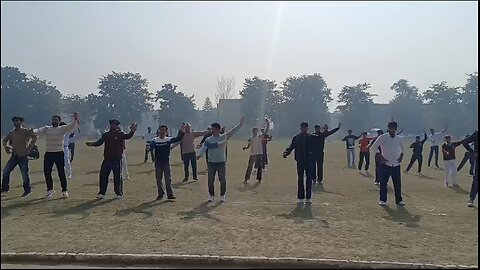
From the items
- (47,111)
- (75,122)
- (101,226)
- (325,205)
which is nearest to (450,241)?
(325,205)

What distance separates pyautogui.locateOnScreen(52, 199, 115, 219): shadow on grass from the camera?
980cm

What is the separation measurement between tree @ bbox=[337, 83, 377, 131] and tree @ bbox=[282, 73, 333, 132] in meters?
2.75

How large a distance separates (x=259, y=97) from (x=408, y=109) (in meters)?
23.5

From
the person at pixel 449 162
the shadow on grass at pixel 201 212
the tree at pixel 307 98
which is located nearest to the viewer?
the shadow on grass at pixel 201 212

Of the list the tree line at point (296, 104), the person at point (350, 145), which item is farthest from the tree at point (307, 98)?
the person at point (350, 145)

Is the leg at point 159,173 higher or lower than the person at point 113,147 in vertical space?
lower

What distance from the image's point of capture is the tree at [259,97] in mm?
63969

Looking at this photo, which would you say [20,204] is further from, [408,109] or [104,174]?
[408,109]

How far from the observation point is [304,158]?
11.5m

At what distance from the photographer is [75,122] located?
11594mm

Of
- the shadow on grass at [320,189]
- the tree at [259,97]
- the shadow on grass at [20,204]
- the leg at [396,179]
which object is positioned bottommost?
the shadow on grass at [320,189]

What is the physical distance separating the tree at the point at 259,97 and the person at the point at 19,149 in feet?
165

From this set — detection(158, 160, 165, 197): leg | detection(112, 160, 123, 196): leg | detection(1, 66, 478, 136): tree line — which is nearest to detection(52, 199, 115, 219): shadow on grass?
detection(112, 160, 123, 196): leg

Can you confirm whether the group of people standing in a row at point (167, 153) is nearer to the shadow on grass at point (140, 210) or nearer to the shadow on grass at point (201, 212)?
the shadow on grass at point (201, 212)
